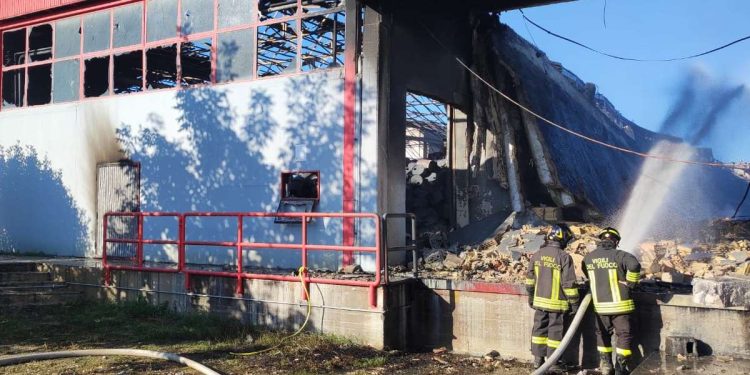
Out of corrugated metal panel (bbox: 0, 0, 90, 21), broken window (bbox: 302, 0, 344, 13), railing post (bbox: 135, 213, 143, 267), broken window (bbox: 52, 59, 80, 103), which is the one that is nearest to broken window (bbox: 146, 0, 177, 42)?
corrugated metal panel (bbox: 0, 0, 90, 21)

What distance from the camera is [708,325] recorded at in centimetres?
725

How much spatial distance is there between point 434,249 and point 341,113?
2965mm

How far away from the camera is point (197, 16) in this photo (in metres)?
13.0

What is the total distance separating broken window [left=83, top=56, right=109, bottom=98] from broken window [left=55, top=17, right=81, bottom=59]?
472mm

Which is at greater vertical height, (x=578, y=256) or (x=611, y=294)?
(x=578, y=256)

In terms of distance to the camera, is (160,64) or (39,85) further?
(39,85)

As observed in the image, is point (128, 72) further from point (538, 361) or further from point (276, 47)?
point (538, 361)

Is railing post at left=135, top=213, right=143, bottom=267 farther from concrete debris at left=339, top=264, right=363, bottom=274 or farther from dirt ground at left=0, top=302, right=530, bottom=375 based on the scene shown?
concrete debris at left=339, top=264, right=363, bottom=274

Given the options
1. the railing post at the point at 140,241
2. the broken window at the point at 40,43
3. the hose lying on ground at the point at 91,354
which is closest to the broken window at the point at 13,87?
the broken window at the point at 40,43

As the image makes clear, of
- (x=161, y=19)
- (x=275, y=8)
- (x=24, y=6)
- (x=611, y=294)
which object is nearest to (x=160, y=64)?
(x=161, y=19)

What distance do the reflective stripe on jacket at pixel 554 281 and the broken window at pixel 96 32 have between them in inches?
434

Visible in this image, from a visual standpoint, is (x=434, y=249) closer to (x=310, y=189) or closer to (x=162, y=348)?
(x=310, y=189)

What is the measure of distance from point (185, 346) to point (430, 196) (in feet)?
21.0

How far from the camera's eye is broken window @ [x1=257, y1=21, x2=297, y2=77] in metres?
11.9
